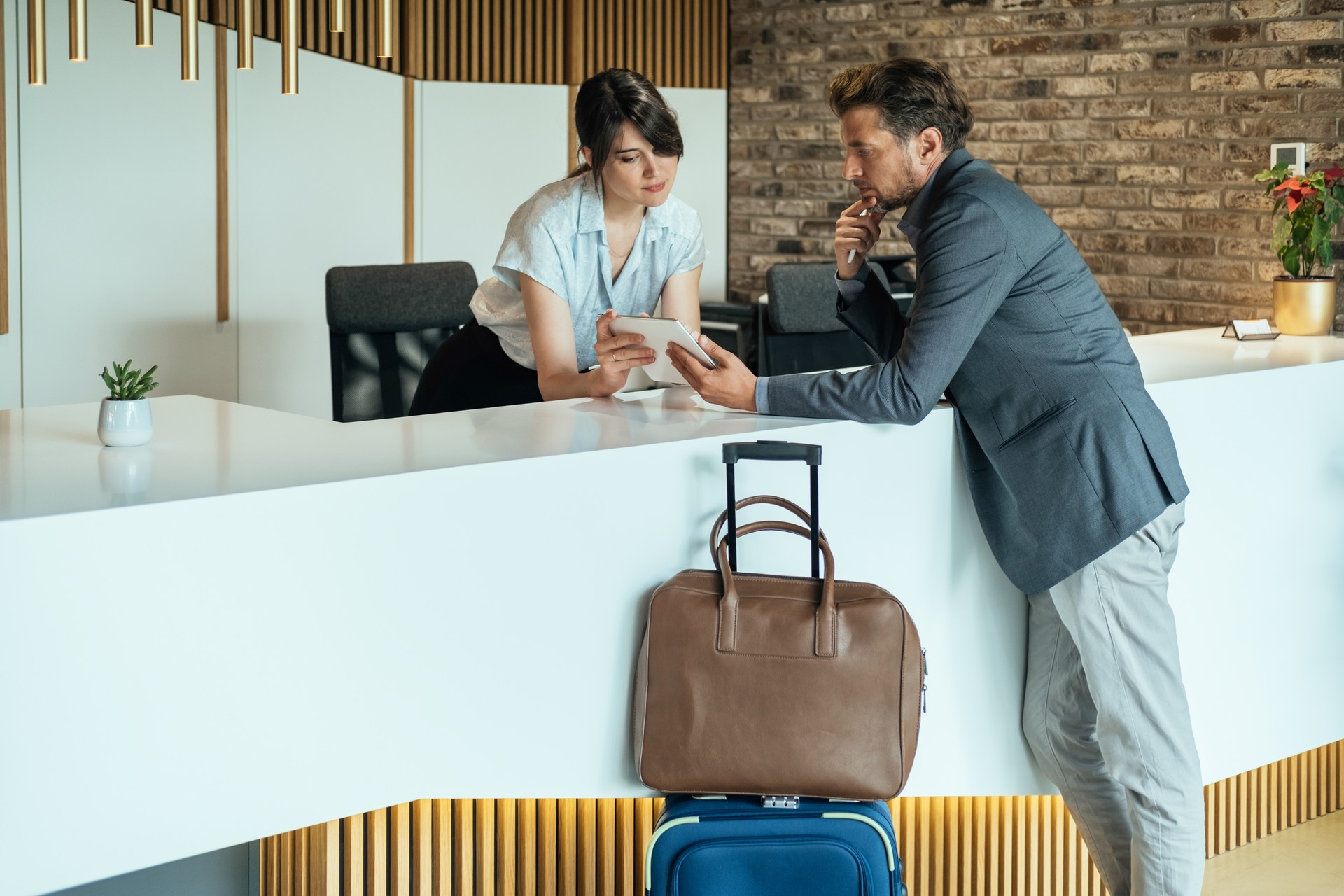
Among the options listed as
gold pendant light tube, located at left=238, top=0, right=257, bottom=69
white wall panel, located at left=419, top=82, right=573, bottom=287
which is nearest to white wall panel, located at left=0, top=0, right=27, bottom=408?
white wall panel, located at left=419, top=82, right=573, bottom=287

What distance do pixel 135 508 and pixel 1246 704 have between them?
7.21ft

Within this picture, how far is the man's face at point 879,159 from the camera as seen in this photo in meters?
2.30

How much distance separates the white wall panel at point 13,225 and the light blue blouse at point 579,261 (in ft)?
8.19

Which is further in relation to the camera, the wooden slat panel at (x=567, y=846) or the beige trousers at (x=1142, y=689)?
the wooden slat panel at (x=567, y=846)

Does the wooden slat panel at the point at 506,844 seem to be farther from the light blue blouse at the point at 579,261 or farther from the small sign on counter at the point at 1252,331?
the small sign on counter at the point at 1252,331

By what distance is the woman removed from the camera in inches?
103

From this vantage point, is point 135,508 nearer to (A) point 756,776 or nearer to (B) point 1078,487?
(A) point 756,776

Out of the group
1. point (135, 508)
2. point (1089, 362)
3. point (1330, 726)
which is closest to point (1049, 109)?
point (1330, 726)

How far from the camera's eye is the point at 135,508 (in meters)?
1.66

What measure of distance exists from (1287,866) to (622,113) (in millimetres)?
2316

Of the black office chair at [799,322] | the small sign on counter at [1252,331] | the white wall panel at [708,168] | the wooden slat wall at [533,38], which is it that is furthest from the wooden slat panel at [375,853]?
the white wall panel at [708,168]

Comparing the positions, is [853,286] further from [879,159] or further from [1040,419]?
[1040,419]

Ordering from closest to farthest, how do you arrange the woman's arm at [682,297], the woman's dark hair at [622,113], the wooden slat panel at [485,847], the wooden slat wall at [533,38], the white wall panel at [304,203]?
the wooden slat panel at [485,847], the woman's dark hair at [622,113], the woman's arm at [682,297], the white wall panel at [304,203], the wooden slat wall at [533,38]

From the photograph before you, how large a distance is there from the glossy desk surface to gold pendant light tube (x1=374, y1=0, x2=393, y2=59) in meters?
0.81
